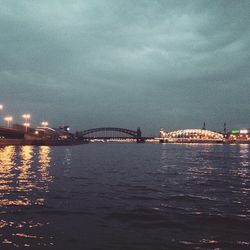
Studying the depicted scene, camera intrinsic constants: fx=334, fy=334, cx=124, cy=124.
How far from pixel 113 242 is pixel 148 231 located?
2.14 metres

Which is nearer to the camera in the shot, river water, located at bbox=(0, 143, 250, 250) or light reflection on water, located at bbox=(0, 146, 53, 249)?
river water, located at bbox=(0, 143, 250, 250)

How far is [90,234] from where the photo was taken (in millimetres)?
13086

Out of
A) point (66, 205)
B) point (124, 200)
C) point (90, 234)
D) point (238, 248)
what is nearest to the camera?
point (238, 248)

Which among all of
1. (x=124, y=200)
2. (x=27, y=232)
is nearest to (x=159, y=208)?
(x=124, y=200)

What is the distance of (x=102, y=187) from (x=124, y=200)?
6.14 meters

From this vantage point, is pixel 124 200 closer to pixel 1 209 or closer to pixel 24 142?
pixel 1 209

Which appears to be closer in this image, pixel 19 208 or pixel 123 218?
pixel 123 218

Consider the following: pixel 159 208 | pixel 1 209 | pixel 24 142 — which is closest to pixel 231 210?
pixel 159 208

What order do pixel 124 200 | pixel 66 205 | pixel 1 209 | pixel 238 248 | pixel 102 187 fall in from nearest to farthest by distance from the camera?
pixel 238 248 < pixel 1 209 < pixel 66 205 < pixel 124 200 < pixel 102 187

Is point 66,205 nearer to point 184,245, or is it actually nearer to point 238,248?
point 184,245

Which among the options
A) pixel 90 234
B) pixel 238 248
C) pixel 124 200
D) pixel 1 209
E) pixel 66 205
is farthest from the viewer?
pixel 124 200

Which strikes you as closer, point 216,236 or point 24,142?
point 216,236

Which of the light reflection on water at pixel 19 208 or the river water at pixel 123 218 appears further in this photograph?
the light reflection on water at pixel 19 208

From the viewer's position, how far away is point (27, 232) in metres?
13.2
